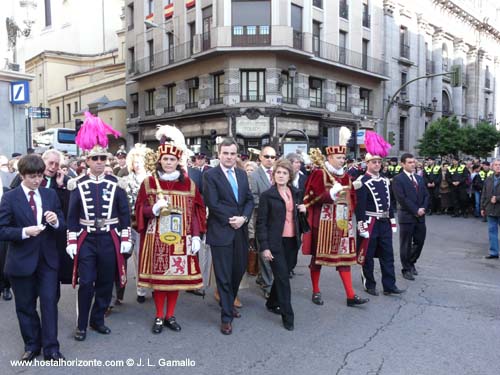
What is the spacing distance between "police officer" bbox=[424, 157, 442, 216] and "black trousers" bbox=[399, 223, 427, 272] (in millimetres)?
10547

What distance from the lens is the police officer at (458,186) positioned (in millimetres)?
17125

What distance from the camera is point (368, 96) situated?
34031 millimetres

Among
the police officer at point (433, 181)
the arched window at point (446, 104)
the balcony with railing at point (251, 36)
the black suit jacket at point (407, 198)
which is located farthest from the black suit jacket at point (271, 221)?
the arched window at point (446, 104)

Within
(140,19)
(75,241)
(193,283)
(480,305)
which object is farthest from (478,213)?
(140,19)

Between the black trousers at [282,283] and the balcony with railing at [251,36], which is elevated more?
the balcony with railing at [251,36]

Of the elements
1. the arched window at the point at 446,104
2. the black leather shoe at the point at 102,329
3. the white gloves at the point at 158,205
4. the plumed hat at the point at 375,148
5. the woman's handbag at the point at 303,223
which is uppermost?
the arched window at the point at 446,104

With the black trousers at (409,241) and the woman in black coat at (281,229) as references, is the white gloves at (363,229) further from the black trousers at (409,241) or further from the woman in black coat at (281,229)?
the black trousers at (409,241)

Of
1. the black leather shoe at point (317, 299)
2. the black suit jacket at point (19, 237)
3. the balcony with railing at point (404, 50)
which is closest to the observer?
the black suit jacket at point (19, 237)

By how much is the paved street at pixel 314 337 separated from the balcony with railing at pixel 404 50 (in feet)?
104

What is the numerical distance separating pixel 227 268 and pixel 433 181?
47.8ft

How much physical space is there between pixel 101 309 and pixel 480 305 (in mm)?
4906

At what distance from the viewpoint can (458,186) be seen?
56.5 ft

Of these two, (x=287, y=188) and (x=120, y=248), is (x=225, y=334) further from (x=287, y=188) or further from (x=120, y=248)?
(x=287, y=188)

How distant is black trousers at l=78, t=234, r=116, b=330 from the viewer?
16.6 feet
